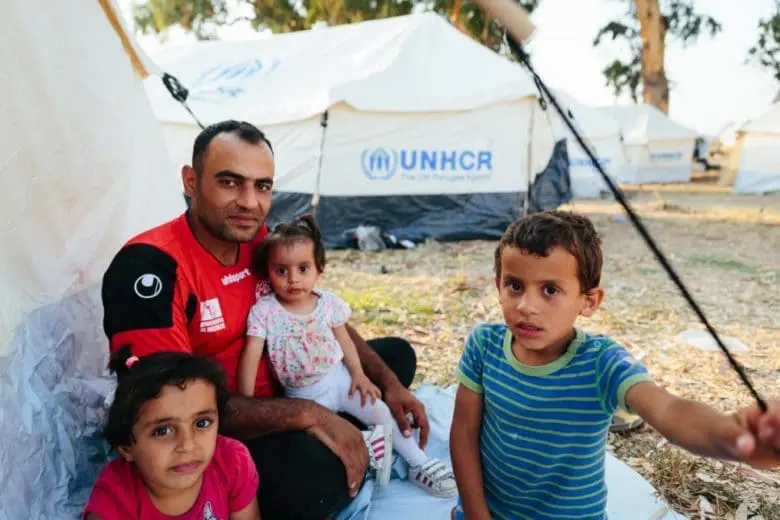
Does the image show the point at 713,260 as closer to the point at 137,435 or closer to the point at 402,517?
the point at 402,517

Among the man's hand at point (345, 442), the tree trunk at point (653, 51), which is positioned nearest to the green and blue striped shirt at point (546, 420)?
the man's hand at point (345, 442)

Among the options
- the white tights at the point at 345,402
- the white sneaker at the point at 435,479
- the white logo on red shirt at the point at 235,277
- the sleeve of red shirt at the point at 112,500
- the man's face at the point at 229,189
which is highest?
the man's face at the point at 229,189

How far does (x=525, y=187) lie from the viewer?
30.7ft

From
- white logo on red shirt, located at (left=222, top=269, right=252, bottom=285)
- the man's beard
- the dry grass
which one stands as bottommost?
the dry grass

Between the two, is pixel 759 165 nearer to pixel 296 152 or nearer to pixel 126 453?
pixel 296 152

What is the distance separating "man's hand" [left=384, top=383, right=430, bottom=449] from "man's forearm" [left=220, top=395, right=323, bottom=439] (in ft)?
1.69

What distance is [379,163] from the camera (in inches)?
335

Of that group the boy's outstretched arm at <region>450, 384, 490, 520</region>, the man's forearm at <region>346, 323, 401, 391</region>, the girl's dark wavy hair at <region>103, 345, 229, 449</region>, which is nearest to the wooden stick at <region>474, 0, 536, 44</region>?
the boy's outstretched arm at <region>450, 384, 490, 520</region>

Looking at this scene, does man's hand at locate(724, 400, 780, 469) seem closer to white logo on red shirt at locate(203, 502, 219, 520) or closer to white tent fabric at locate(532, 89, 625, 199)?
white logo on red shirt at locate(203, 502, 219, 520)

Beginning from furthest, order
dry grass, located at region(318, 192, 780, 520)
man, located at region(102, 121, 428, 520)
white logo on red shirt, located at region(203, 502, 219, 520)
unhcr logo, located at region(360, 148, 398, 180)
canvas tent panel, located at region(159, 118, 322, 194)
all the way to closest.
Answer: unhcr logo, located at region(360, 148, 398, 180) < canvas tent panel, located at region(159, 118, 322, 194) < dry grass, located at region(318, 192, 780, 520) < man, located at region(102, 121, 428, 520) < white logo on red shirt, located at region(203, 502, 219, 520)

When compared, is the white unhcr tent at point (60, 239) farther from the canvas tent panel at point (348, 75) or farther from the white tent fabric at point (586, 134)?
the white tent fabric at point (586, 134)

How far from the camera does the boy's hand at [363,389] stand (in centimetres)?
245

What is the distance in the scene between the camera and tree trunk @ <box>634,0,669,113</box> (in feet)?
70.0

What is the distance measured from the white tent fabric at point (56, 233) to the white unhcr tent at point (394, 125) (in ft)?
18.4
